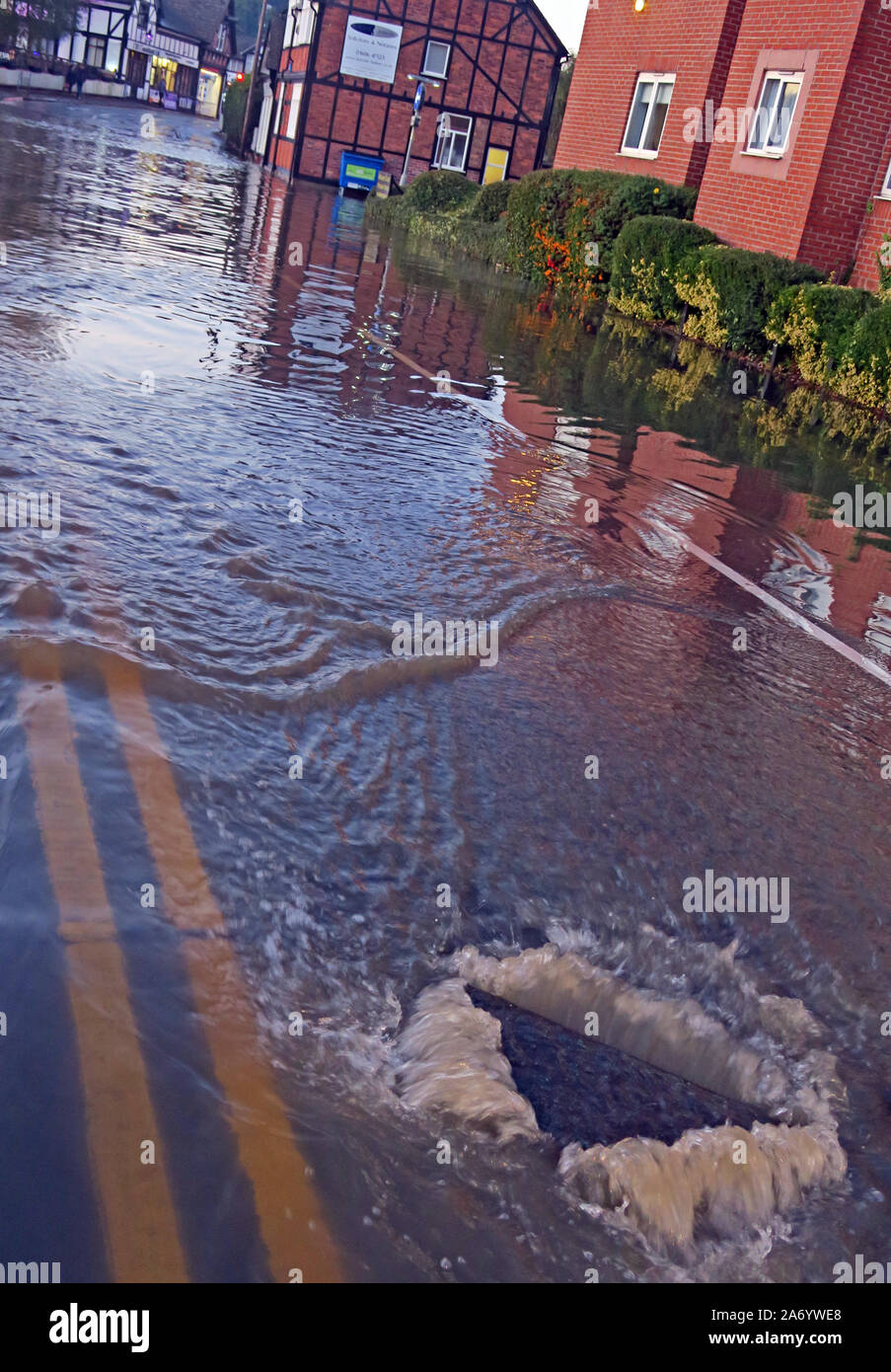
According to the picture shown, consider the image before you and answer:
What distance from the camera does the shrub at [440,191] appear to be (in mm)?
33656

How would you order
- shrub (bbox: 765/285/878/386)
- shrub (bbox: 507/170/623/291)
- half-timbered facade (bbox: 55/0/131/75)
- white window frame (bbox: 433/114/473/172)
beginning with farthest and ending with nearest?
half-timbered facade (bbox: 55/0/131/75)
white window frame (bbox: 433/114/473/172)
shrub (bbox: 507/170/623/291)
shrub (bbox: 765/285/878/386)

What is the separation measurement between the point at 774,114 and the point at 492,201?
10515 mm

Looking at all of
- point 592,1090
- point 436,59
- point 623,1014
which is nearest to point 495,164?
point 436,59

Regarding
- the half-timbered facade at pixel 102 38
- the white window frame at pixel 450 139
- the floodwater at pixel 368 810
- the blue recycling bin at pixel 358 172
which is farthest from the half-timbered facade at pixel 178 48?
the floodwater at pixel 368 810

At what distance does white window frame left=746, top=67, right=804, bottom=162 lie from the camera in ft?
59.3

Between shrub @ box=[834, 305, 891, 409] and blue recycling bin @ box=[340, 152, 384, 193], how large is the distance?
32310 mm

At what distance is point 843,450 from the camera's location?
12.4m

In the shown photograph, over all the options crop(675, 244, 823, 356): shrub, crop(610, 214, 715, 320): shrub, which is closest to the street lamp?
crop(610, 214, 715, 320): shrub

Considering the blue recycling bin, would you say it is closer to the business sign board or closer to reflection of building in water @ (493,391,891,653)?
the business sign board

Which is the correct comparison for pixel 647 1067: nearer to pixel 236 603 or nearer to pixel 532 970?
pixel 532 970

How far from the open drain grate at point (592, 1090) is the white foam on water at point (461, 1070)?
5cm

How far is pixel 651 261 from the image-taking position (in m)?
19.4

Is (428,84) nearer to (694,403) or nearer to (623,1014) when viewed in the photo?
(694,403)
